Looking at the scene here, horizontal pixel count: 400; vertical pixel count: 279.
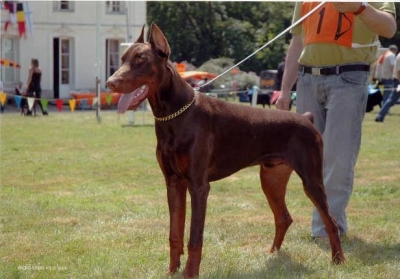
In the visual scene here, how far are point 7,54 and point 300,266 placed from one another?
31.5 metres

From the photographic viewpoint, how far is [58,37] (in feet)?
121

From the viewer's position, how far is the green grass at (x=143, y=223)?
218 inches

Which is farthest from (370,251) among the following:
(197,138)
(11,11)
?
(11,11)

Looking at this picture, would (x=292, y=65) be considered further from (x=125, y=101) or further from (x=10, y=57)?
(x=10, y=57)

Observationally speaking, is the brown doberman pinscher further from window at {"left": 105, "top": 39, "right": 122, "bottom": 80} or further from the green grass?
window at {"left": 105, "top": 39, "right": 122, "bottom": 80}

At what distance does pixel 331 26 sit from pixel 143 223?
8.46 feet

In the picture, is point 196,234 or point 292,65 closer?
point 196,234

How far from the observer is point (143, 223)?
24.2ft

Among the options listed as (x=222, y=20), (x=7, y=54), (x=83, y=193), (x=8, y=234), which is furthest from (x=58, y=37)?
(x=8, y=234)

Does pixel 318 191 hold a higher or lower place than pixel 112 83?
lower

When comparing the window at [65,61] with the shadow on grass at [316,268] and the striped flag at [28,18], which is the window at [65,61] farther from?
the shadow on grass at [316,268]

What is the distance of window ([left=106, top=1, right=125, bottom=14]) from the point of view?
37.1 m

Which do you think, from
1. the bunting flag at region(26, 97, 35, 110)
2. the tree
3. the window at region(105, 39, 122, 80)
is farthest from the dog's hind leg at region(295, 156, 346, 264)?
the tree

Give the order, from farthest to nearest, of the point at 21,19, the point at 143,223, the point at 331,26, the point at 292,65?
the point at 21,19, the point at 143,223, the point at 292,65, the point at 331,26
